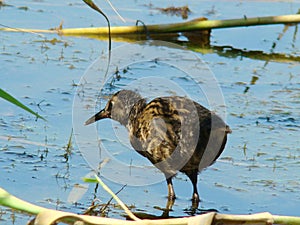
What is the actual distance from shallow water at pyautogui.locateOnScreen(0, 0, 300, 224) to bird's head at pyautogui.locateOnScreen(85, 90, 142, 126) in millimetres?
297

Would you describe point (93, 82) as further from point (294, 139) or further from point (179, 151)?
point (179, 151)

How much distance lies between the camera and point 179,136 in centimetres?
513

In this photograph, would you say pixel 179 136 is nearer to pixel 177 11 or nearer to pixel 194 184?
pixel 194 184

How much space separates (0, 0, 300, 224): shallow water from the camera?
5320 millimetres

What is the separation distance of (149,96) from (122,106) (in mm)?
1619

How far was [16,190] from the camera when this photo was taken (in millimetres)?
5113

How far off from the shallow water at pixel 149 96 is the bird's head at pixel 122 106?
297 mm

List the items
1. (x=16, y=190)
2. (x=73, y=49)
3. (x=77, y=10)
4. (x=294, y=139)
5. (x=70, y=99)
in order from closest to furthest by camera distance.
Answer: (x=16, y=190) < (x=294, y=139) < (x=70, y=99) < (x=73, y=49) < (x=77, y=10)

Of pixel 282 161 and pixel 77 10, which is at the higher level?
pixel 77 10

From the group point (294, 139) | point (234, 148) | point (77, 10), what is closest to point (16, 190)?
point (234, 148)

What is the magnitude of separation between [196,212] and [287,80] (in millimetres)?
3407

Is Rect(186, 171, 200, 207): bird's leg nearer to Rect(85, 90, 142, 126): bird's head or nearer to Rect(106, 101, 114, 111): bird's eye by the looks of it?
Rect(85, 90, 142, 126): bird's head

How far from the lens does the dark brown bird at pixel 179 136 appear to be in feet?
16.7

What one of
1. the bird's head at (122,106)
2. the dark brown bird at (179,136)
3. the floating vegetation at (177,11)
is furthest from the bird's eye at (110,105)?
the floating vegetation at (177,11)
